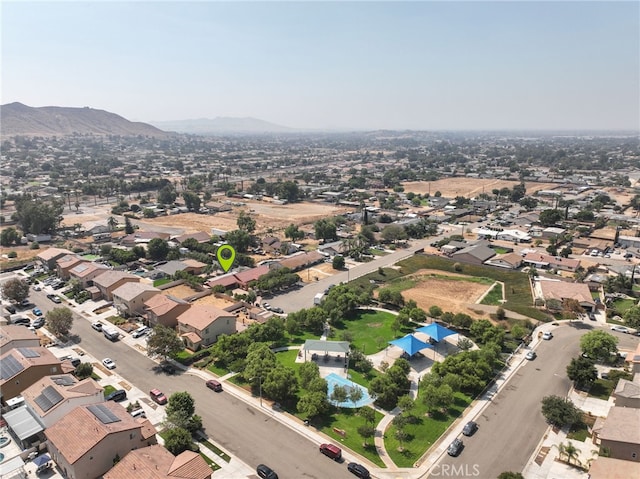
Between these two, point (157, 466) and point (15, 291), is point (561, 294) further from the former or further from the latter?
point (15, 291)

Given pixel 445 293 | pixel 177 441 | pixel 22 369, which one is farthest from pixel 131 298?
pixel 445 293

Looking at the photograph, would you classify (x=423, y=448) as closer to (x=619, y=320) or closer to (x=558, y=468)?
(x=558, y=468)

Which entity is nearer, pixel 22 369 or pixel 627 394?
pixel 627 394

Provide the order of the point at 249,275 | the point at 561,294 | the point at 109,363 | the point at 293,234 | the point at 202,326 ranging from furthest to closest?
the point at 293,234 → the point at 249,275 → the point at 561,294 → the point at 202,326 → the point at 109,363

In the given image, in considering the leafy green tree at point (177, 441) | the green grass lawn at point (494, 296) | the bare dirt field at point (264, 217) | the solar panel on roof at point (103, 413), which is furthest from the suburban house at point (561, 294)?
the bare dirt field at point (264, 217)

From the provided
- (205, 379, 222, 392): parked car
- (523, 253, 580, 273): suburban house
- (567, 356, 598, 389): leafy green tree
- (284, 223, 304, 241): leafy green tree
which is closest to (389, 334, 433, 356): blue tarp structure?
(567, 356, 598, 389): leafy green tree

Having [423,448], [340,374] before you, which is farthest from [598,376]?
[340,374]
